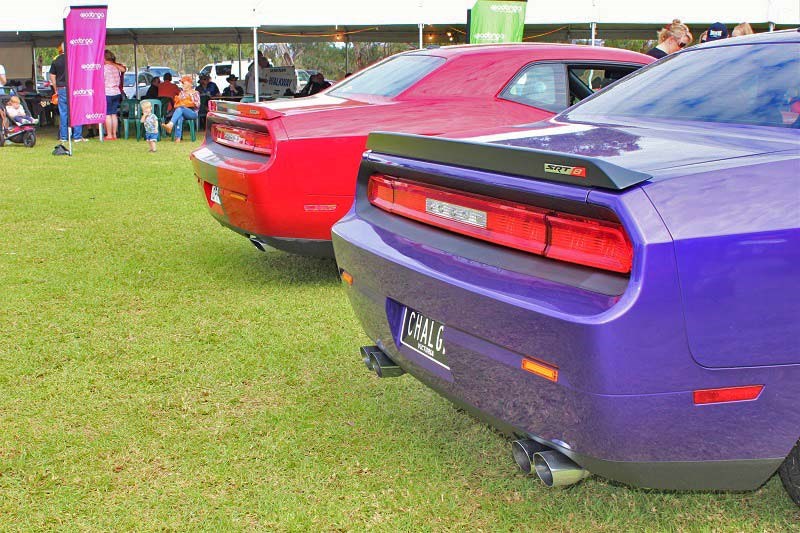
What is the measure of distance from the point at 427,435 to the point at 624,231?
156 centimetres

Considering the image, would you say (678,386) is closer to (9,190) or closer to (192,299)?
(192,299)

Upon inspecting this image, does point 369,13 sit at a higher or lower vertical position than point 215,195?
higher

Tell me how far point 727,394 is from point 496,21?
12373mm

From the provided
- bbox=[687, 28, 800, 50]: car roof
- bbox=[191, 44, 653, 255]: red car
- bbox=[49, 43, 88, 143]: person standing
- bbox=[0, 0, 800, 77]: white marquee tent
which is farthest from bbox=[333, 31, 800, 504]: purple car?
bbox=[49, 43, 88, 143]: person standing

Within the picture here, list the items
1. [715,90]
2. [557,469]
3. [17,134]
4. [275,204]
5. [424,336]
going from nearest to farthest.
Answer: [557,469]
[424,336]
[715,90]
[275,204]
[17,134]

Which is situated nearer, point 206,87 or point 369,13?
point 369,13

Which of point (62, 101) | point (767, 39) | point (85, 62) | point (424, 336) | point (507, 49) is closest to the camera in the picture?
Result: point (424, 336)

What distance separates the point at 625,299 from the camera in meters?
2.15

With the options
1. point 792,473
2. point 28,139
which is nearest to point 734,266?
point 792,473

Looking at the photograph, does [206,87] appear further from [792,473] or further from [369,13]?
[792,473]

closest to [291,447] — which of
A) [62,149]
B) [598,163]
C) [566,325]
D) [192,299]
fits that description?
[566,325]

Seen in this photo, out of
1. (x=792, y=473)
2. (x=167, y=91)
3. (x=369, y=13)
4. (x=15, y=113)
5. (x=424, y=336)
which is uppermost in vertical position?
(x=369, y=13)

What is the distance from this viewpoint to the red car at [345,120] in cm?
532

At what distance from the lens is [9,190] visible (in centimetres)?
1018
